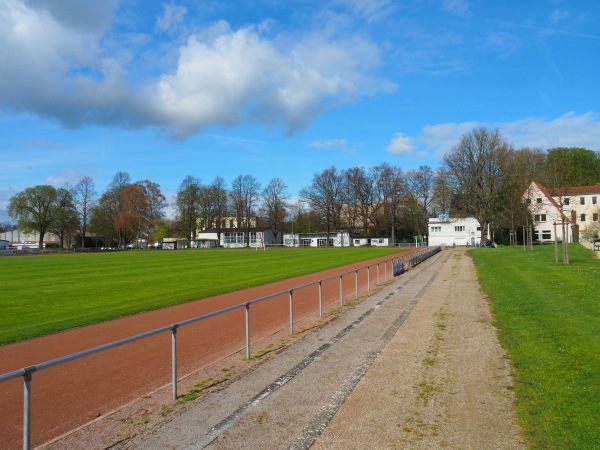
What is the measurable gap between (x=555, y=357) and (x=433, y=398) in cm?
295

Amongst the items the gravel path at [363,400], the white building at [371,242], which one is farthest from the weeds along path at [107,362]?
the white building at [371,242]

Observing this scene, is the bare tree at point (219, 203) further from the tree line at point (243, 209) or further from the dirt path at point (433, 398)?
the dirt path at point (433, 398)

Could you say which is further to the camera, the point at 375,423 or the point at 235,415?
the point at 235,415

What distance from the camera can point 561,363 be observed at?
23.9 ft

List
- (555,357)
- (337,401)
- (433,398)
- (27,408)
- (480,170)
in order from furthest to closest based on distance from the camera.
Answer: (480,170)
(555,357)
(433,398)
(337,401)
(27,408)

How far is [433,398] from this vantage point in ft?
20.1

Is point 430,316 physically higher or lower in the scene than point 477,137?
lower

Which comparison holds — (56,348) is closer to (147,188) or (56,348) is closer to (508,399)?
(508,399)

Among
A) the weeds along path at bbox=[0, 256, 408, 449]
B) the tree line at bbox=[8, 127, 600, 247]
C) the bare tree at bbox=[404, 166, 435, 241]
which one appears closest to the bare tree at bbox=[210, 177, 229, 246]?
the tree line at bbox=[8, 127, 600, 247]

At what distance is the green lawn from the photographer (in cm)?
494

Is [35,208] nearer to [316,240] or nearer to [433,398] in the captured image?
[316,240]

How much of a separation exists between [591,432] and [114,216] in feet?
333

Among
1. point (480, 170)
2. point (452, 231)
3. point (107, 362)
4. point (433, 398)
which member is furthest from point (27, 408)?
point (452, 231)

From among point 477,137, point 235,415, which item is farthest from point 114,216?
point 235,415
